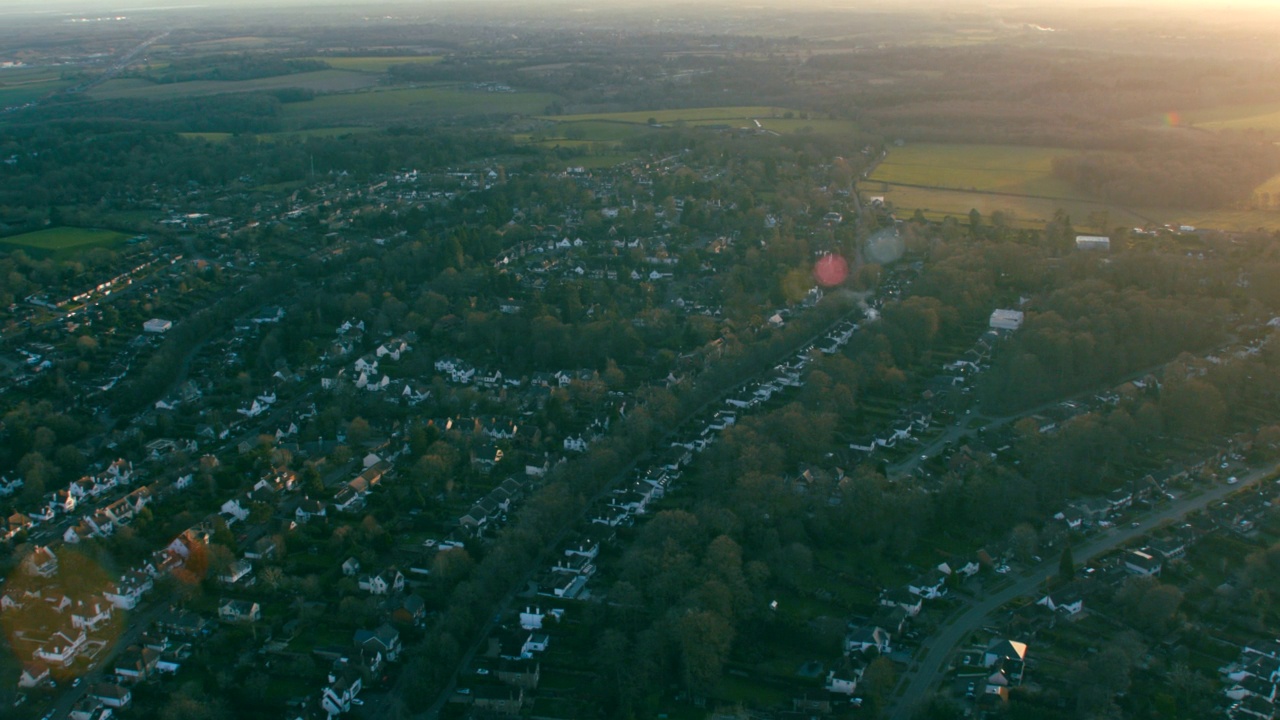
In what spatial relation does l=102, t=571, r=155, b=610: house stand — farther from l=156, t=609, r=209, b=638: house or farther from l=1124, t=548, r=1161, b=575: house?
l=1124, t=548, r=1161, b=575: house

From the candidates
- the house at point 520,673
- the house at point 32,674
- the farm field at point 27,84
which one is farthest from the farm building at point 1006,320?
the farm field at point 27,84

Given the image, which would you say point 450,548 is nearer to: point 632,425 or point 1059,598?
point 632,425

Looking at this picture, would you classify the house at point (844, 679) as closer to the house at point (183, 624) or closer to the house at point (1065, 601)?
the house at point (1065, 601)

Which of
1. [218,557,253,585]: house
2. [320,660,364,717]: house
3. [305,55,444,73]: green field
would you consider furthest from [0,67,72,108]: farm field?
[320,660,364,717]: house

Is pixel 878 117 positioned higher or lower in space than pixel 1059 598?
higher

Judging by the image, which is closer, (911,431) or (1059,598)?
(1059,598)

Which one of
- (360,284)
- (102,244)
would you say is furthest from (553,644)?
(102,244)

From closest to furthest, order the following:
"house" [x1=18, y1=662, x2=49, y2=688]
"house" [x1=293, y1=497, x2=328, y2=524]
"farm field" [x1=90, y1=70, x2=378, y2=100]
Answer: "house" [x1=18, y1=662, x2=49, y2=688] → "house" [x1=293, y1=497, x2=328, y2=524] → "farm field" [x1=90, y1=70, x2=378, y2=100]
